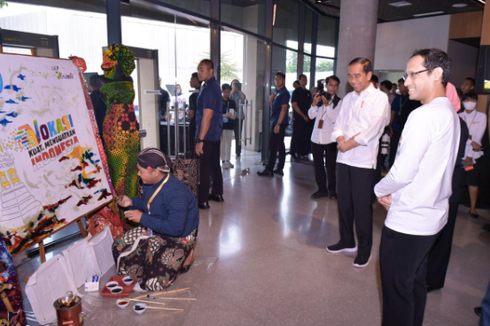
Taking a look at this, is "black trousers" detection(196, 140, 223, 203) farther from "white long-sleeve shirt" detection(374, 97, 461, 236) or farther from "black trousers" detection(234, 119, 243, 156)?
"white long-sleeve shirt" detection(374, 97, 461, 236)

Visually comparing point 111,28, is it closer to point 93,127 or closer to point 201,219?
point 93,127

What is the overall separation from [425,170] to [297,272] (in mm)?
1696

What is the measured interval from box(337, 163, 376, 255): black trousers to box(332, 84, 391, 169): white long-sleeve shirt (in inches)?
2.9

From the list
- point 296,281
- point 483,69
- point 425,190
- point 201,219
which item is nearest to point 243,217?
point 201,219

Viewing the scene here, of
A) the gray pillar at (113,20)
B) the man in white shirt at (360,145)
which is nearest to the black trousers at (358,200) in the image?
the man in white shirt at (360,145)

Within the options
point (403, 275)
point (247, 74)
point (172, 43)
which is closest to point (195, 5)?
point (172, 43)

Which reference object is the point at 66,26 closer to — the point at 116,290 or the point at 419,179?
the point at 116,290

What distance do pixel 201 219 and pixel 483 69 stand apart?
392 cm

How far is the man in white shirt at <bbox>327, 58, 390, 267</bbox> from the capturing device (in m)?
3.06

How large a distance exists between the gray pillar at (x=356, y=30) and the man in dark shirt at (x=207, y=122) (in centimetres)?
350

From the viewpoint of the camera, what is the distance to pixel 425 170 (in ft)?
5.79

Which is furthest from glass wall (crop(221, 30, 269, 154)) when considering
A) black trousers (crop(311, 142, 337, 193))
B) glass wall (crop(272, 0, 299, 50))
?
black trousers (crop(311, 142, 337, 193))

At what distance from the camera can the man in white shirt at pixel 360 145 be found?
A: 3064 mm

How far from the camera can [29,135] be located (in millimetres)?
2438
